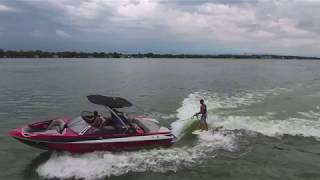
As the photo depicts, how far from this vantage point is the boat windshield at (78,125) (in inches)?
691

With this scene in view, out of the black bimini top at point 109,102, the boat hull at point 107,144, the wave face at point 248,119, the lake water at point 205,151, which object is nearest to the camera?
the lake water at point 205,151

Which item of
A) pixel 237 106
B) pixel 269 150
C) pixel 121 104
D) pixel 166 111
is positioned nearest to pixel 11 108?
pixel 166 111

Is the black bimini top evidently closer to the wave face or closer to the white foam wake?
the white foam wake

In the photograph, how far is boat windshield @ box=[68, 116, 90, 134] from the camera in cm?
1755

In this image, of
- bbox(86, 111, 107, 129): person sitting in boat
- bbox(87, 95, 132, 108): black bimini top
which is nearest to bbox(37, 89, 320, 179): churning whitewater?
bbox(86, 111, 107, 129): person sitting in boat

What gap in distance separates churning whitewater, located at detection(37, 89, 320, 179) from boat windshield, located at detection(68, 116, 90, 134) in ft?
3.66

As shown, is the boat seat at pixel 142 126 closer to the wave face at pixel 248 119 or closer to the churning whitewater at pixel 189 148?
the churning whitewater at pixel 189 148

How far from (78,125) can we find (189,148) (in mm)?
5405

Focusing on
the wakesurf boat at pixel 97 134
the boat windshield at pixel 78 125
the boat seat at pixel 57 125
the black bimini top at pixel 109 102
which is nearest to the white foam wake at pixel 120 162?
the wakesurf boat at pixel 97 134

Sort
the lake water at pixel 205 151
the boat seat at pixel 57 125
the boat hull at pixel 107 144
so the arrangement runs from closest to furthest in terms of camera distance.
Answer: the lake water at pixel 205 151
the boat hull at pixel 107 144
the boat seat at pixel 57 125

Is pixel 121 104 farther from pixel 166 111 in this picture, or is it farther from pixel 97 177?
pixel 166 111

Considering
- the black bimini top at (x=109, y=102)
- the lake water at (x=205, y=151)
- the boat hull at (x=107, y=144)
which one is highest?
the black bimini top at (x=109, y=102)

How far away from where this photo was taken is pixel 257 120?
2589cm

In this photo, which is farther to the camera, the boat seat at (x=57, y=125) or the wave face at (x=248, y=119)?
the wave face at (x=248, y=119)
